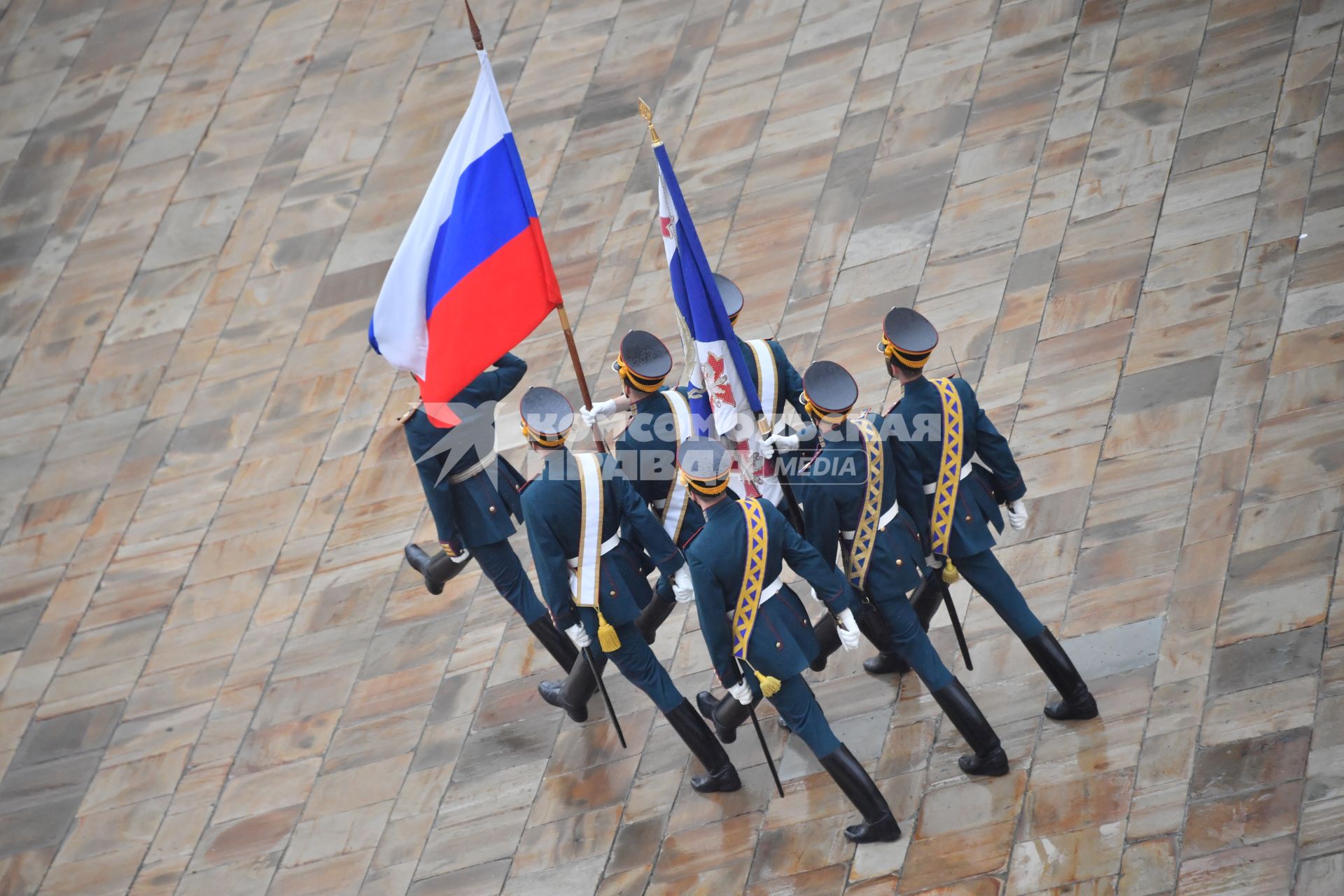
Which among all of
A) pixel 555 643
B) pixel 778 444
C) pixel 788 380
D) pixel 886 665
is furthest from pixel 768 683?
pixel 555 643

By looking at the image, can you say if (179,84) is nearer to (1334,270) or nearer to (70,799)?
(70,799)

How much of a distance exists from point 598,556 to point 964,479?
1.60 metres

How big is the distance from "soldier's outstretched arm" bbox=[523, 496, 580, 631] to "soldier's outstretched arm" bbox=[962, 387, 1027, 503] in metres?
1.80

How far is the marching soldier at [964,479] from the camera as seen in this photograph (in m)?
6.54

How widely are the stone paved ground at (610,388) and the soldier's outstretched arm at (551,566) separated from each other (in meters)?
1.03

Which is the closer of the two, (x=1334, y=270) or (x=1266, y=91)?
(x=1334, y=270)

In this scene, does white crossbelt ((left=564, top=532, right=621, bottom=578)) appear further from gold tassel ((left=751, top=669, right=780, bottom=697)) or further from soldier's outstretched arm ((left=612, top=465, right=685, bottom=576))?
gold tassel ((left=751, top=669, right=780, bottom=697))

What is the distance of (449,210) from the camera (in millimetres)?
6660

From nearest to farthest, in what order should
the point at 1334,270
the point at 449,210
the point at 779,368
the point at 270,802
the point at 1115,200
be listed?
the point at 449,210 < the point at 779,368 < the point at 270,802 < the point at 1334,270 < the point at 1115,200

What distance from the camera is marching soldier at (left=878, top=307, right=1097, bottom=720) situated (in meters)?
6.54

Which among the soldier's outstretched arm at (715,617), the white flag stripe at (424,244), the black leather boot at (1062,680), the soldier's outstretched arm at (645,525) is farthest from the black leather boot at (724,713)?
the white flag stripe at (424,244)

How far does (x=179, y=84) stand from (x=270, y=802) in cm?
744

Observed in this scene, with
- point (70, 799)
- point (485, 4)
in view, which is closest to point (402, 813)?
point (70, 799)

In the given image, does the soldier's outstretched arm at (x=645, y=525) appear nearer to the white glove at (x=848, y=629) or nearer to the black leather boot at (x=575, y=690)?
the black leather boot at (x=575, y=690)
